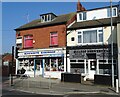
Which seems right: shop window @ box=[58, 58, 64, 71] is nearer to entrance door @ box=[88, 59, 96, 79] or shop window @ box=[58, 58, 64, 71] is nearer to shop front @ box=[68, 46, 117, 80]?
shop front @ box=[68, 46, 117, 80]

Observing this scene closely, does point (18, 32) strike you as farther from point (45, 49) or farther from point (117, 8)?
point (117, 8)

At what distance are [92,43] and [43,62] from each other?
22.0 ft

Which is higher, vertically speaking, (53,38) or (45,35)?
(45,35)

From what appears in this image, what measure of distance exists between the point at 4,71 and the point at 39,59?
7.68 metres

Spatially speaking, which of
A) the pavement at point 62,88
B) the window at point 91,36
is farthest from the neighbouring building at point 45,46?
the pavement at point 62,88

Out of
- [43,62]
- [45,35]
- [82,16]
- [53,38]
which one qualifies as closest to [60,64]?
[43,62]

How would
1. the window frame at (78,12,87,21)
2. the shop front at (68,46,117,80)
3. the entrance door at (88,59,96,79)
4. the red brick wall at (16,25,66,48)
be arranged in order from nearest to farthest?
the shop front at (68,46,117,80) → the entrance door at (88,59,96,79) → the red brick wall at (16,25,66,48) → the window frame at (78,12,87,21)

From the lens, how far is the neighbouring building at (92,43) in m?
22.8

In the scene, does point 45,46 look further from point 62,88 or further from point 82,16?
point 62,88

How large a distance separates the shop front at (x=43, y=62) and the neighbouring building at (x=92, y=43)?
4.68 feet

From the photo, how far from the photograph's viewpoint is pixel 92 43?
78.6ft

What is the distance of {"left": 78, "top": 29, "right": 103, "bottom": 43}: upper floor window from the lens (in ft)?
77.7

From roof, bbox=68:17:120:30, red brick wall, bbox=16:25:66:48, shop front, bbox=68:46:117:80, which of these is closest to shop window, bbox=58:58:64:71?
shop front, bbox=68:46:117:80

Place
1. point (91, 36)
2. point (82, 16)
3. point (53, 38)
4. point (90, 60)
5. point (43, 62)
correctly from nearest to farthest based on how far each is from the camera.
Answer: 1. point (90, 60)
2. point (91, 36)
3. point (53, 38)
4. point (82, 16)
5. point (43, 62)
